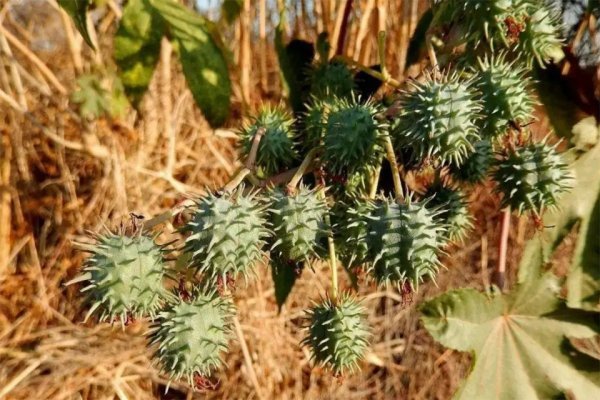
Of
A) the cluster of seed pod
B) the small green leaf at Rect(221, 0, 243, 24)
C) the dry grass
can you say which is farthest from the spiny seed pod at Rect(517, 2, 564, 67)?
the dry grass

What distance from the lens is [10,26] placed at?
7.66ft

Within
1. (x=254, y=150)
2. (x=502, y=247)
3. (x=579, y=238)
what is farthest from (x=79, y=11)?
(x=579, y=238)

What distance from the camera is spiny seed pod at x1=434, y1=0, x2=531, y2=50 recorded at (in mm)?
805

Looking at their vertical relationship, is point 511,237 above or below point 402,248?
above

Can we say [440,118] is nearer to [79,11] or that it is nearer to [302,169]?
[302,169]

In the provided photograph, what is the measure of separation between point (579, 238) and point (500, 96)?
1.55 feet

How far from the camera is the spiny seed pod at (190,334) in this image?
76 cm

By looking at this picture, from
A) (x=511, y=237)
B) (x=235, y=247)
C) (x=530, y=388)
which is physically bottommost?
(x=530, y=388)

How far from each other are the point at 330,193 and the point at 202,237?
22 centimetres

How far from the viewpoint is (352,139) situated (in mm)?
774

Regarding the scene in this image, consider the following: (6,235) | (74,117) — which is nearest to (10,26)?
(74,117)

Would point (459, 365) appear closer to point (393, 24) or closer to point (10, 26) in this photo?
point (393, 24)

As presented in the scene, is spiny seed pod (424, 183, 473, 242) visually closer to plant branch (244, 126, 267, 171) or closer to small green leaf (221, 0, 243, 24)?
plant branch (244, 126, 267, 171)

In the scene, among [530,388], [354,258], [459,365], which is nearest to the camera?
[354,258]
